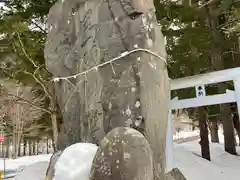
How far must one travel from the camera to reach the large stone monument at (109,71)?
6.95 ft

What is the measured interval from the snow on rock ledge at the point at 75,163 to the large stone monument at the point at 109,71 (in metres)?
0.33

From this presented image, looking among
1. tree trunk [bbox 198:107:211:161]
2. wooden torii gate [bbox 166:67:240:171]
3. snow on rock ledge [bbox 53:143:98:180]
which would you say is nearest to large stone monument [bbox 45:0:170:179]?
snow on rock ledge [bbox 53:143:98:180]

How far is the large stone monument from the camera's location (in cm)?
212

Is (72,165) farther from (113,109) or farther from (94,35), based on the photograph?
(94,35)

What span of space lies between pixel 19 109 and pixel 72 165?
1474 cm

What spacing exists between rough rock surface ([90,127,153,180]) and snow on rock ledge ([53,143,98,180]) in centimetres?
10

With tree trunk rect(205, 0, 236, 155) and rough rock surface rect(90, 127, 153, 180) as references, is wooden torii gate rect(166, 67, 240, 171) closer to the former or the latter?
tree trunk rect(205, 0, 236, 155)

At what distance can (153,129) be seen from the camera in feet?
6.81

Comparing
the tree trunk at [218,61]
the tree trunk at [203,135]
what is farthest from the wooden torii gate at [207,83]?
the tree trunk at [203,135]

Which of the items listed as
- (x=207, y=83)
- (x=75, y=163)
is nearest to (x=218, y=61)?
(x=207, y=83)

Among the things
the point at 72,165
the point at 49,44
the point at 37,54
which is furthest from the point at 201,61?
the point at 72,165

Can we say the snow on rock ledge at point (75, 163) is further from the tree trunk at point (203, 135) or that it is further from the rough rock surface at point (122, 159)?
the tree trunk at point (203, 135)

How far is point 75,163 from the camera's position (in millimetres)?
1816

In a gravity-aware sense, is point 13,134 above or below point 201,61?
below
